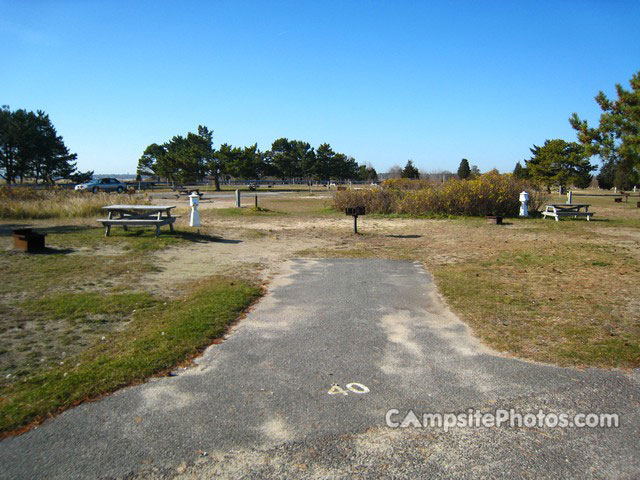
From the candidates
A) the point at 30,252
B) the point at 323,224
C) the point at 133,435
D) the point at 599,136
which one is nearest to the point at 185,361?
the point at 133,435

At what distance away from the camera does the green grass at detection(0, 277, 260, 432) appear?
3521 mm

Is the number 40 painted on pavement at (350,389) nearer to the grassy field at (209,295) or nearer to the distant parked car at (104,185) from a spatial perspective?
the grassy field at (209,295)

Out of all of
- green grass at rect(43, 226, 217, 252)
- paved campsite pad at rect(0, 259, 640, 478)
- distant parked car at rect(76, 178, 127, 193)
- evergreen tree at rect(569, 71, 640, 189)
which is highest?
evergreen tree at rect(569, 71, 640, 189)

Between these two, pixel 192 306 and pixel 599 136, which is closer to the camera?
pixel 192 306

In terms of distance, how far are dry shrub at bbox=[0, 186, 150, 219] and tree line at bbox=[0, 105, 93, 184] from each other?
32.0 metres

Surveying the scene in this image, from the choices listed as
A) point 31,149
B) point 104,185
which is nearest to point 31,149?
point 31,149

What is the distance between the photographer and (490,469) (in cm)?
271

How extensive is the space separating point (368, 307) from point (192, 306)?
7.66ft

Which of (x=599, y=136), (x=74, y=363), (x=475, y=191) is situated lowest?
(x=74, y=363)

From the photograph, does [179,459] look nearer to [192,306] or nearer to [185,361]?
[185,361]

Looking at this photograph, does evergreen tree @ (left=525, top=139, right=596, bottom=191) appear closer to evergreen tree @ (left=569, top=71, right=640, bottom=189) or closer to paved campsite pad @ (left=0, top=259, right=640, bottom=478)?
evergreen tree @ (left=569, top=71, right=640, bottom=189)

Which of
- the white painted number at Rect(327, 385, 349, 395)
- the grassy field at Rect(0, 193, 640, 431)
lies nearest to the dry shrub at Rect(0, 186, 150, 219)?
the grassy field at Rect(0, 193, 640, 431)

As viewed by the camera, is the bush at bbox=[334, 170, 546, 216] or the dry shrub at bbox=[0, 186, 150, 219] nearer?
the dry shrub at bbox=[0, 186, 150, 219]

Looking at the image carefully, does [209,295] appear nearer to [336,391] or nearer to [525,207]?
[336,391]
